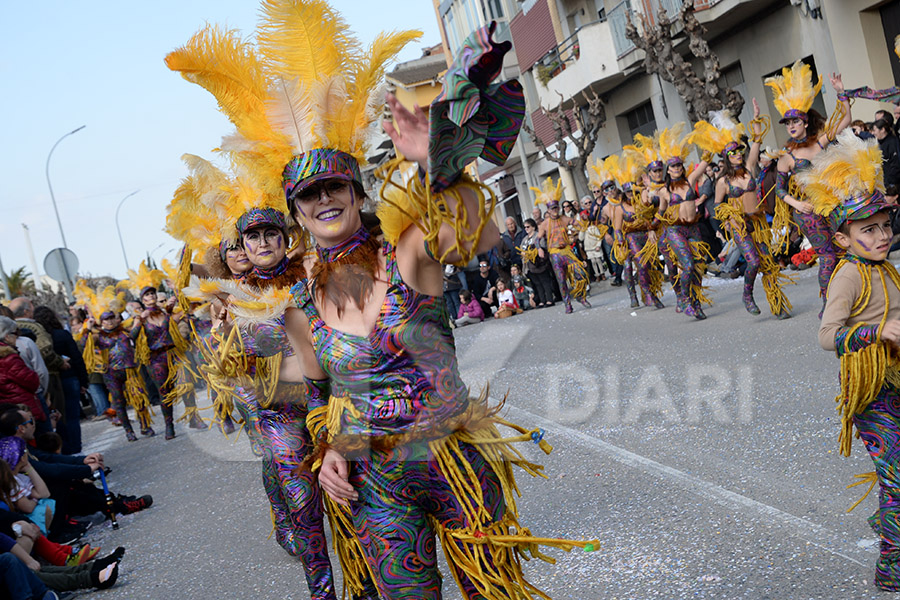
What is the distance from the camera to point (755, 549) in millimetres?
4117

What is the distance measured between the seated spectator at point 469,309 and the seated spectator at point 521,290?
0.78 meters

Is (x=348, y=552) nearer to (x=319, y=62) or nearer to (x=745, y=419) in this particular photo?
(x=319, y=62)

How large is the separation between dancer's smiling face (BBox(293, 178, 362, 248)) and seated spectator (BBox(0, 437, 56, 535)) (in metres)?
4.92

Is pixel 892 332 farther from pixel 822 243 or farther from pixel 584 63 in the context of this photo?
pixel 584 63

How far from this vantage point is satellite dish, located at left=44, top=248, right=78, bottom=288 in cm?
1655

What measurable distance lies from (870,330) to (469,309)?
14844 millimetres

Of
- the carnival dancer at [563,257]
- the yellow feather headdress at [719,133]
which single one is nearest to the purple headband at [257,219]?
the yellow feather headdress at [719,133]

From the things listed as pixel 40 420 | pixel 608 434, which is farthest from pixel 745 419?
pixel 40 420

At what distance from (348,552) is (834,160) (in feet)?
8.60

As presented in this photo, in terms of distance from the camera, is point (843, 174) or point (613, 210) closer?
point (843, 174)

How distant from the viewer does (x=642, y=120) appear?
2639 cm

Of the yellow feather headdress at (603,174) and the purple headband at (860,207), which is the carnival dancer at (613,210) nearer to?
the yellow feather headdress at (603,174)

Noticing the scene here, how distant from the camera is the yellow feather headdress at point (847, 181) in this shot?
3.78 meters

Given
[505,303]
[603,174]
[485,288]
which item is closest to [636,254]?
[603,174]
